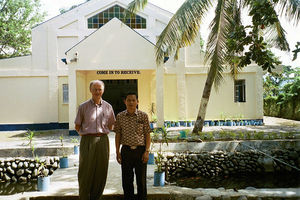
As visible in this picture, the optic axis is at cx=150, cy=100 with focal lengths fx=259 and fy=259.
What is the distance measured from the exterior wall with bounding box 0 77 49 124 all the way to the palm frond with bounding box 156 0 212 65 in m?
8.23

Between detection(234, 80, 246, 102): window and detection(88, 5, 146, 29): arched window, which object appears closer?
detection(234, 80, 246, 102): window

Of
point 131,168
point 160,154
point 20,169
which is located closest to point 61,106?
point 20,169

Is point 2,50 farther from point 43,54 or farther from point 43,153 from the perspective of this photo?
point 43,153

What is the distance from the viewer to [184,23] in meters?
8.16

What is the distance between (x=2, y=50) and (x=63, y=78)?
1086 cm

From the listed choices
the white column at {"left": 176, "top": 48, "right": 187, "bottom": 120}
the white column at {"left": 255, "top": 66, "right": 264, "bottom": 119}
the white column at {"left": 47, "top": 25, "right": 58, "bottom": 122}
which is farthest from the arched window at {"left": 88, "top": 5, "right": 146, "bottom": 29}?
the white column at {"left": 255, "top": 66, "right": 264, "bottom": 119}

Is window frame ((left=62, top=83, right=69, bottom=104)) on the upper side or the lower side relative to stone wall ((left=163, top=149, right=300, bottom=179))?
upper

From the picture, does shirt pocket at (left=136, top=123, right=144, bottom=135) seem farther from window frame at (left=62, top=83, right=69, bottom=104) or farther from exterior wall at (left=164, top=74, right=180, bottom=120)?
window frame at (left=62, top=83, right=69, bottom=104)

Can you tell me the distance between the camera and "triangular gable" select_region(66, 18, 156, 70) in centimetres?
1102

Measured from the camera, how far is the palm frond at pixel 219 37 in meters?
8.23

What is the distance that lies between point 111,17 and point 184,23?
742 cm

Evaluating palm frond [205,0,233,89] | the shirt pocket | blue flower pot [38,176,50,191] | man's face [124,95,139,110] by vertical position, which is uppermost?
palm frond [205,0,233,89]

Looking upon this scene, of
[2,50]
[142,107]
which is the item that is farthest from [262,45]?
[2,50]

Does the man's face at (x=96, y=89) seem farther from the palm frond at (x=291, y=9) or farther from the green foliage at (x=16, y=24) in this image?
the green foliage at (x=16, y=24)
